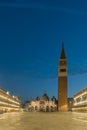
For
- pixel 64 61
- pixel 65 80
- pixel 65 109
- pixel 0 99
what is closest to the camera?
pixel 0 99

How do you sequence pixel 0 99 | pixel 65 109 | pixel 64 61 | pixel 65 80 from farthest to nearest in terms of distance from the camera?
pixel 64 61 < pixel 65 80 < pixel 65 109 < pixel 0 99

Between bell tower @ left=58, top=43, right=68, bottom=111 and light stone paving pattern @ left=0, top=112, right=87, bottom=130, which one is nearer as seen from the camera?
light stone paving pattern @ left=0, top=112, right=87, bottom=130

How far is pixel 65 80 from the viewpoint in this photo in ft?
466

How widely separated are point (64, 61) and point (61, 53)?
742 centimetres

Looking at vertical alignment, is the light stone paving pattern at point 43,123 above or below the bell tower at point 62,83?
below

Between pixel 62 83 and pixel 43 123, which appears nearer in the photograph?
pixel 43 123

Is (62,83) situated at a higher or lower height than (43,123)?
higher

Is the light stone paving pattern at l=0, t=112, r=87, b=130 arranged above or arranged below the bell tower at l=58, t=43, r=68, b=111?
below

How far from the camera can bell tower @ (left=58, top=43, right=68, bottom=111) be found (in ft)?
432

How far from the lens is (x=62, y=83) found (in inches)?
5541

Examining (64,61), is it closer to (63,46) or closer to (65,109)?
(63,46)

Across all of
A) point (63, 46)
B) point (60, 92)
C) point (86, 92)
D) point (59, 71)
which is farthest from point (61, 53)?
point (86, 92)

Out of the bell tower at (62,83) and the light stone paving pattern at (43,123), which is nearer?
the light stone paving pattern at (43,123)

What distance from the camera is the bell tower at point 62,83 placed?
13175 cm
